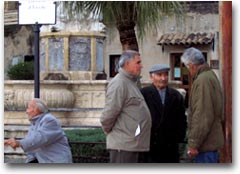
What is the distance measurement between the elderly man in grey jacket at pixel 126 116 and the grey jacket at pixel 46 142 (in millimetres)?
386

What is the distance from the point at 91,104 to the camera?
6340 millimetres

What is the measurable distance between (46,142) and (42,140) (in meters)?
0.03

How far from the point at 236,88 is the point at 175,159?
63cm

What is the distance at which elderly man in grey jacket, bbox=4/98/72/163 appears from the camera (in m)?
5.56

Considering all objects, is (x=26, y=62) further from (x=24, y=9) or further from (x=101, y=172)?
(x=101, y=172)

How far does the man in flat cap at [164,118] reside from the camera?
5.56 m

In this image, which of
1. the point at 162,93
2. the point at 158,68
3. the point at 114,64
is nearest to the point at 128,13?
the point at 114,64

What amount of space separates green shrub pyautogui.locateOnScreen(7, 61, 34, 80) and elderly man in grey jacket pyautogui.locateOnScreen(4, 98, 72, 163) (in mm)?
467

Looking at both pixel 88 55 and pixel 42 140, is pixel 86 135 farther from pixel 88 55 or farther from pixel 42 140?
pixel 88 55

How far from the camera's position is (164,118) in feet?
18.3

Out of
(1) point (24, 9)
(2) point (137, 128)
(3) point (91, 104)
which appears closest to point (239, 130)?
(2) point (137, 128)

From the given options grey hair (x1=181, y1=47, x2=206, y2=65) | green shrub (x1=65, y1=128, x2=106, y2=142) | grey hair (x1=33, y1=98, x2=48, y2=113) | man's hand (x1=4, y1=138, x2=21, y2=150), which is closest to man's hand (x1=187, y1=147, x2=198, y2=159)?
grey hair (x1=181, y1=47, x2=206, y2=65)

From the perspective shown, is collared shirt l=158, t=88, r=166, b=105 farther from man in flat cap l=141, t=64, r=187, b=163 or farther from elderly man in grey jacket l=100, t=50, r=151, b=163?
elderly man in grey jacket l=100, t=50, r=151, b=163

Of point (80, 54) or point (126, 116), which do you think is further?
point (80, 54)
